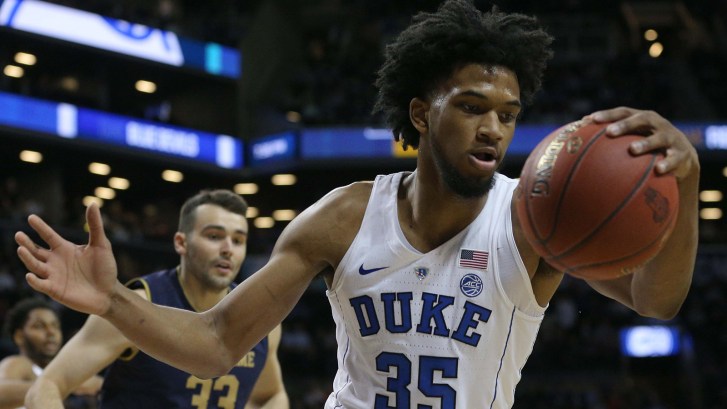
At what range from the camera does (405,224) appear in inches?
142

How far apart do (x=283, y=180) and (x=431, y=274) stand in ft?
68.2

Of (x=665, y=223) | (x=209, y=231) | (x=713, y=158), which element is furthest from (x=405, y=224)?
(x=713, y=158)

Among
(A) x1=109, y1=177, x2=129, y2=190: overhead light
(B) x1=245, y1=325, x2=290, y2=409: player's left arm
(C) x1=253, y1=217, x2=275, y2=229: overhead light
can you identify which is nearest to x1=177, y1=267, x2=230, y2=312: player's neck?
(B) x1=245, y1=325, x2=290, y2=409: player's left arm

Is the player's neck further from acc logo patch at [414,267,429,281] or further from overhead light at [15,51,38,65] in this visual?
overhead light at [15,51,38,65]

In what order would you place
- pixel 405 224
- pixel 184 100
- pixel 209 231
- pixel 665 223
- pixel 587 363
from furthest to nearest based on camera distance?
1. pixel 184 100
2. pixel 587 363
3. pixel 209 231
4. pixel 405 224
5. pixel 665 223

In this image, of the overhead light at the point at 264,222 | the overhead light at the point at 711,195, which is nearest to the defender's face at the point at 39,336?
the overhead light at the point at 264,222

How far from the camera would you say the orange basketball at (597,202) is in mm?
2852

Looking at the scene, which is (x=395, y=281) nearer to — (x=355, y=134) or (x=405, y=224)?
(x=405, y=224)

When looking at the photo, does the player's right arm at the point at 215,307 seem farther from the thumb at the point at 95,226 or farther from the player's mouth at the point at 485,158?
the player's mouth at the point at 485,158

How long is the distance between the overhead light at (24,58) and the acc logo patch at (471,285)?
20200 millimetres

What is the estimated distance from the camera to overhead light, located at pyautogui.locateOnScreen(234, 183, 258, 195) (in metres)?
24.7

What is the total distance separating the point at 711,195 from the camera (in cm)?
2475

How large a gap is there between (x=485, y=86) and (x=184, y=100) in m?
22.8

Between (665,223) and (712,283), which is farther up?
(712,283)
